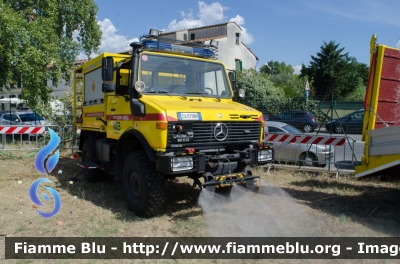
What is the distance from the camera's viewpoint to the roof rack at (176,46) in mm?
6082

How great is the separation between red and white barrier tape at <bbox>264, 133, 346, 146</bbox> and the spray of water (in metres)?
2.31

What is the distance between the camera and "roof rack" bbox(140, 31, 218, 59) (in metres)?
6.08

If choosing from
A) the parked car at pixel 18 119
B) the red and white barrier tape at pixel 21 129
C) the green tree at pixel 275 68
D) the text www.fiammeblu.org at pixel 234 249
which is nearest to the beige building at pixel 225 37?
the parked car at pixel 18 119

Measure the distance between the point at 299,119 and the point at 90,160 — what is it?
6447 mm

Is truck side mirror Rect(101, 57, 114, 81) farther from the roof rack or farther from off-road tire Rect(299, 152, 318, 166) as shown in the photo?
off-road tire Rect(299, 152, 318, 166)

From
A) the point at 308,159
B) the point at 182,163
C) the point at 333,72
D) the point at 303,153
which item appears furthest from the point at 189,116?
the point at 333,72

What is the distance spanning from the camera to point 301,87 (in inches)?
1558

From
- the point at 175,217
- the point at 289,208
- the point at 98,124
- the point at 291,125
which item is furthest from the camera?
the point at 291,125

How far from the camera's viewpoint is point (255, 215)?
5.69m

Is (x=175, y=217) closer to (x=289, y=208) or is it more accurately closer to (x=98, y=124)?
(x=289, y=208)

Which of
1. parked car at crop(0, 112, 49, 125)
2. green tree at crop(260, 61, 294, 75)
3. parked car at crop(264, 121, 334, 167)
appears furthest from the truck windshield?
green tree at crop(260, 61, 294, 75)

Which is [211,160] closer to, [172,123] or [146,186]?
[172,123]

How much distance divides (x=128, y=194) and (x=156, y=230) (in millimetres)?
1003

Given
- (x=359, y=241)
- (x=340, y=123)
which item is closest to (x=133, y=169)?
(x=359, y=241)
